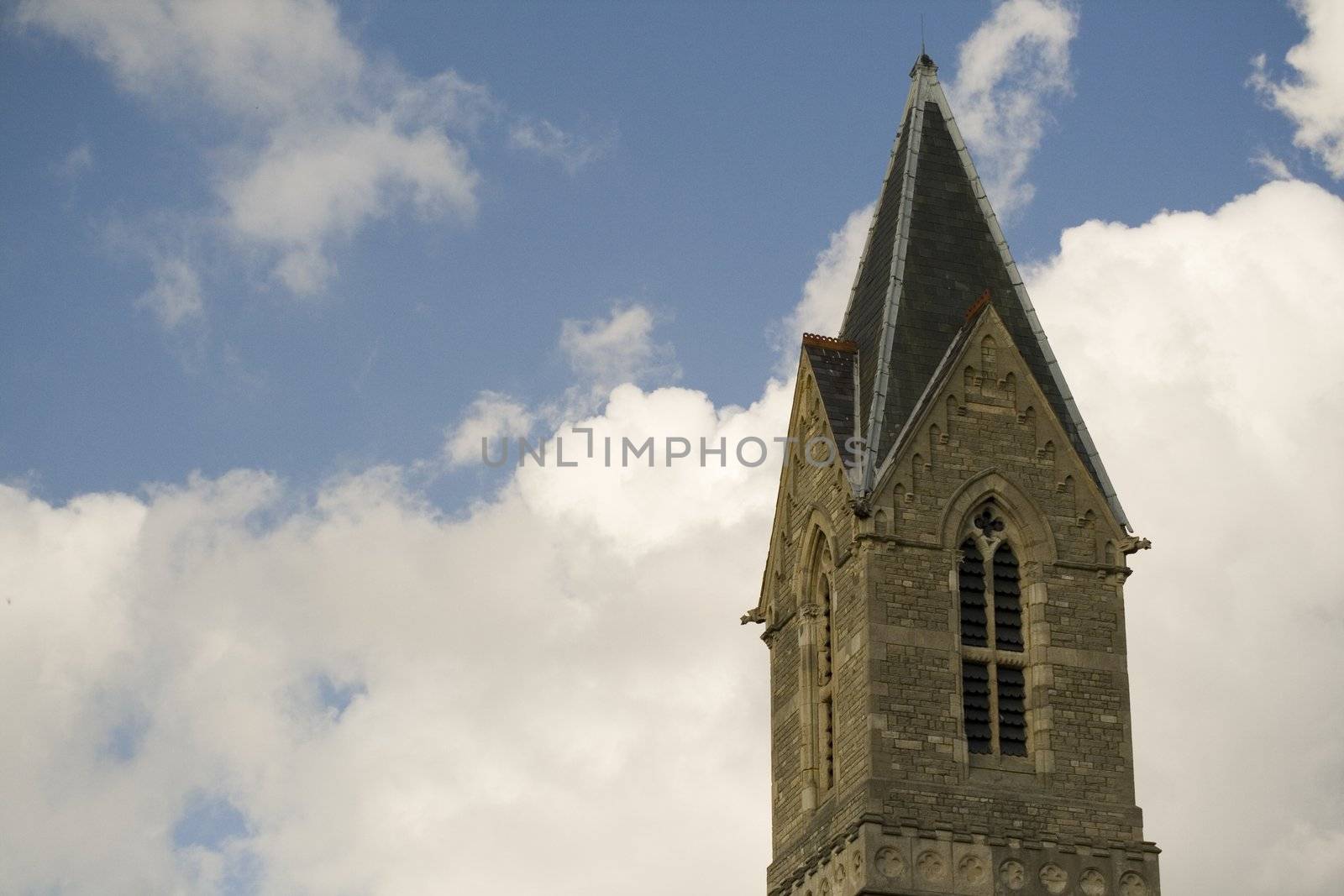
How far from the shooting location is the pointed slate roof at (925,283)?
146ft

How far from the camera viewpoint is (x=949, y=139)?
48406 millimetres

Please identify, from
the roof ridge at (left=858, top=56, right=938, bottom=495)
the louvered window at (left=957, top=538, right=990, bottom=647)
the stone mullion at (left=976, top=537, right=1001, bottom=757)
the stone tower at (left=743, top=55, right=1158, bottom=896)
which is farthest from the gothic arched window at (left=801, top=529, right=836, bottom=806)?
the stone mullion at (left=976, top=537, right=1001, bottom=757)

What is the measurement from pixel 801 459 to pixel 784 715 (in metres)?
4.60

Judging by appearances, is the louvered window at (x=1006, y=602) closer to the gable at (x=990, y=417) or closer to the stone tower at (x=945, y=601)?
the stone tower at (x=945, y=601)

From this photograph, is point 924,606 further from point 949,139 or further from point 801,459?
point 949,139

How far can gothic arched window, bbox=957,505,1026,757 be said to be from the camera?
137 feet

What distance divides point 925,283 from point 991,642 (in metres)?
7.10

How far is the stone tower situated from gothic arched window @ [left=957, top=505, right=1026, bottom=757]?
0.04 metres

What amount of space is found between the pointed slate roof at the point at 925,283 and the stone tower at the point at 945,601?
5 centimetres

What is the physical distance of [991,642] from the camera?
1672 inches

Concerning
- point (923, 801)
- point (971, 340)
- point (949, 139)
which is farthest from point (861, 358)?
point (923, 801)

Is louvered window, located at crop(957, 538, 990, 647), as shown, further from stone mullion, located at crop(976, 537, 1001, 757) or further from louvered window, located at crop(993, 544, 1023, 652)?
louvered window, located at crop(993, 544, 1023, 652)

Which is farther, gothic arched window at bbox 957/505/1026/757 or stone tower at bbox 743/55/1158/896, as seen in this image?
gothic arched window at bbox 957/505/1026/757

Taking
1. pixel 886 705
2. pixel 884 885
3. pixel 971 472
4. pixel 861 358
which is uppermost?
pixel 861 358
